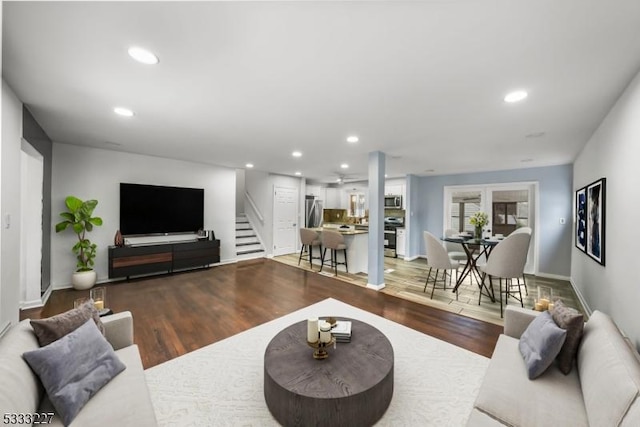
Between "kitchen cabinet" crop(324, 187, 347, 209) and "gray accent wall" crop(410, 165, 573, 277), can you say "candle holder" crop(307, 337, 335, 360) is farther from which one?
"kitchen cabinet" crop(324, 187, 347, 209)

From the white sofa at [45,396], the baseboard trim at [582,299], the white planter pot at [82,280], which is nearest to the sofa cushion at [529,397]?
the white sofa at [45,396]

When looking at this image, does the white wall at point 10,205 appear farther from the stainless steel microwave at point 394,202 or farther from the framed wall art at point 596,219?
the stainless steel microwave at point 394,202

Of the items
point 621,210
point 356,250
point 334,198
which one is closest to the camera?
point 621,210

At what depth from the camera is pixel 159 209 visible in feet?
17.0

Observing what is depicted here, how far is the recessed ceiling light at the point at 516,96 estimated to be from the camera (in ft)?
7.21

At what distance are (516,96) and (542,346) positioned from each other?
79.5 inches

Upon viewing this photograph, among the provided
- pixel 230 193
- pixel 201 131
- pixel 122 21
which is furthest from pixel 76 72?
pixel 230 193

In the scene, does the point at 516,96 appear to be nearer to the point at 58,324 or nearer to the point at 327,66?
the point at 327,66

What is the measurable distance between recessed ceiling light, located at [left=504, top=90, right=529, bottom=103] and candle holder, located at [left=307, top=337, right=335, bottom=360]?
2575mm

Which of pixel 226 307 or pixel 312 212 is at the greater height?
pixel 312 212

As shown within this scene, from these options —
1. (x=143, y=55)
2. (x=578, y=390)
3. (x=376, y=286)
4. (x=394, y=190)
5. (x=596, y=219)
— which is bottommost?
(x=376, y=286)

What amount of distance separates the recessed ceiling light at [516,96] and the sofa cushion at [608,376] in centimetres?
181

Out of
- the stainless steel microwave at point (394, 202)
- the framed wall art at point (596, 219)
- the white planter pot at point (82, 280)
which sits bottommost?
the white planter pot at point (82, 280)

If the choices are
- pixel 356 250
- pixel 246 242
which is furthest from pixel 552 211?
pixel 246 242
